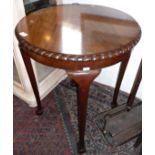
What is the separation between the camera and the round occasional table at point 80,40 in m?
0.85

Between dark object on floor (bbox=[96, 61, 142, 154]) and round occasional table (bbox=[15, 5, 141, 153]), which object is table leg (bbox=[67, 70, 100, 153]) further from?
dark object on floor (bbox=[96, 61, 142, 154])

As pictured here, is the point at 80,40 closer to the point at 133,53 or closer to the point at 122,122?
the point at 133,53

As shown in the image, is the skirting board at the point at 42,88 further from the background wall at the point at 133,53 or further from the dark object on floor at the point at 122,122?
the dark object on floor at the point at 122,122

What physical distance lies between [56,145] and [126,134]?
0.45 meters

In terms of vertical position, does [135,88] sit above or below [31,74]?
below

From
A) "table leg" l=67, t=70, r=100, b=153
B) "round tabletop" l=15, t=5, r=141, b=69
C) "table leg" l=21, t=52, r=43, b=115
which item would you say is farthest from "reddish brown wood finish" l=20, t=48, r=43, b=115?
"table leg" l=67, t=70, r=100, b=153

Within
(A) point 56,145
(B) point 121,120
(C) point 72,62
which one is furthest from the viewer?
(B) point 121,120

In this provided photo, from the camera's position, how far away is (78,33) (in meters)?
0.96

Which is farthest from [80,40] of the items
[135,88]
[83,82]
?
Result: [135,88]

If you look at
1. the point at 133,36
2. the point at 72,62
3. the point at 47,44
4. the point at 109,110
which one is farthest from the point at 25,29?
the point at 109,110

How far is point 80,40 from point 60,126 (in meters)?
0.70

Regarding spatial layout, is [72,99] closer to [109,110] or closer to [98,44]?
[109,110]

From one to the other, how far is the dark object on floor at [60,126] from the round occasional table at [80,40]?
0.74 ft

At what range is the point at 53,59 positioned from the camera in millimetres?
865
